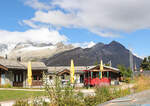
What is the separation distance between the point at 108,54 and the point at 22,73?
9738 cm

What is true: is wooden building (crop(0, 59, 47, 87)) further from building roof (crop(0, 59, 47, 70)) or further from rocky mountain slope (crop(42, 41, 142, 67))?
rocky mountain slope (crop(42, 41, 142, 67))

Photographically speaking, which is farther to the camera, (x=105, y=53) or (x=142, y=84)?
(x=105, y=53)

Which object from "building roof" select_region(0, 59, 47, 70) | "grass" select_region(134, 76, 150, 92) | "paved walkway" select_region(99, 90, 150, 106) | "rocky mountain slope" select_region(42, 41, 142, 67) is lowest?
"grass" select_region(134, 76, 150, 92)

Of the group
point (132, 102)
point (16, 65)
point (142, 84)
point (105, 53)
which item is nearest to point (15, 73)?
point (16, 65)

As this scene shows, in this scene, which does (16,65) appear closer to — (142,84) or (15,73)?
(15,73)

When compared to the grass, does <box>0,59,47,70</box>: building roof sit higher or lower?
higher

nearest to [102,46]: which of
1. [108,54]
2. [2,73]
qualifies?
[108,54]

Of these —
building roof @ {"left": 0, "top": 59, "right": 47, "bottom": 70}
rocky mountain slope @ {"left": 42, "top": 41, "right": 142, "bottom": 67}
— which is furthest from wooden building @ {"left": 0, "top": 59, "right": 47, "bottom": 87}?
rocky mountain slope @ {"left": 42, "top": 41, "right": 142, "bottom": 67}

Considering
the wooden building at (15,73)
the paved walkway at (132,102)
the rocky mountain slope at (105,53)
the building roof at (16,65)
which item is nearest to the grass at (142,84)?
the paved walkway at (132,102)

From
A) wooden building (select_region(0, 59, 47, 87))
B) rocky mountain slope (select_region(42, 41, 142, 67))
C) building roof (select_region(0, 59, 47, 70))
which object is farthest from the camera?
rocky mountain slope (select_region(42, 41, 142, 67))

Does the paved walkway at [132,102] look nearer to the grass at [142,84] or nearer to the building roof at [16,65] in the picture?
the grass at [142,84]

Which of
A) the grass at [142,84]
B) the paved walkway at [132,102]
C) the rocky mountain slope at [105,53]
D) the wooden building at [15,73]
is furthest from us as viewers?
the rocky mountain slope at [105,53]

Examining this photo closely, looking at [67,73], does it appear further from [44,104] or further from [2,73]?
[44,104]

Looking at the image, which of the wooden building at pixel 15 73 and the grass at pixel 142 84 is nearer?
the grass at pixel 142 84
